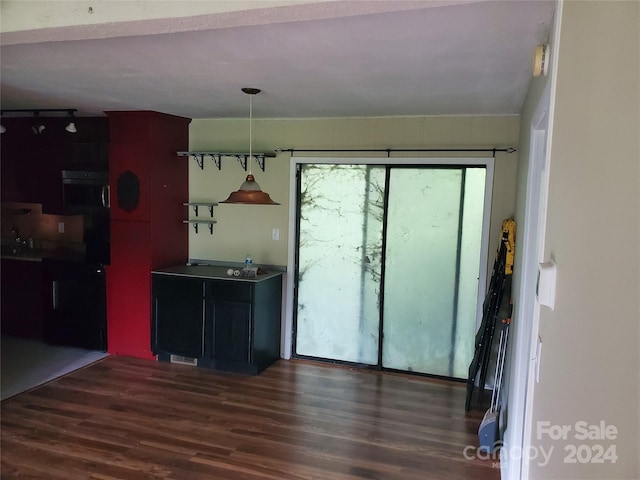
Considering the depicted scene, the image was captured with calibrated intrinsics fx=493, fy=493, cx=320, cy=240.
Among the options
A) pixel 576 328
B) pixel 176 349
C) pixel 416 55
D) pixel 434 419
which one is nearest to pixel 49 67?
pixel 416 55

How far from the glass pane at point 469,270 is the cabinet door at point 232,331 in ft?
5.88

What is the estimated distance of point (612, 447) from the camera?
2.82ft

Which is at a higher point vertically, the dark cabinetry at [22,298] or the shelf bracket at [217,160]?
the shelf bracket at [217,160]

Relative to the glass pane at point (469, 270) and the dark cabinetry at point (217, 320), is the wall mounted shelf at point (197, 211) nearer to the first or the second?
the dark cabinetry at point (217, 320)

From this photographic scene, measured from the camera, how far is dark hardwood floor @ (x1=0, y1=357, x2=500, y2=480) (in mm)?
2824

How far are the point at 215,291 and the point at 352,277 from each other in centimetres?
123

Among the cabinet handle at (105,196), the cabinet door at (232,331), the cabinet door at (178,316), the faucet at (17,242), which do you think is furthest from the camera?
the faucet at (17,242)

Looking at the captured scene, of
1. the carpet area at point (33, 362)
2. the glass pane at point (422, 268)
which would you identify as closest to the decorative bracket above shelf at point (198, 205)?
the carpet area at point (33, 362)

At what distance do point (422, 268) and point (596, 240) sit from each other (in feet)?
10.7

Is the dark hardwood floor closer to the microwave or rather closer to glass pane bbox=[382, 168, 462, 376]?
glass pane bbox=[382, 168, 462, 376]

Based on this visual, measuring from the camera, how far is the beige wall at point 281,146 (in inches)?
157

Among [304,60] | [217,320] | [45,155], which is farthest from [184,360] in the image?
[304,60]

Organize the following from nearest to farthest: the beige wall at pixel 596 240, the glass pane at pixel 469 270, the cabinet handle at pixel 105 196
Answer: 1. the beige wall at pixel 596 240
2. the glass pane at pixel 469 270
3. the cabinet handle at pixel 105 196

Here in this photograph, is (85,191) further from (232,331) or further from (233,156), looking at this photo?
(232,331)
